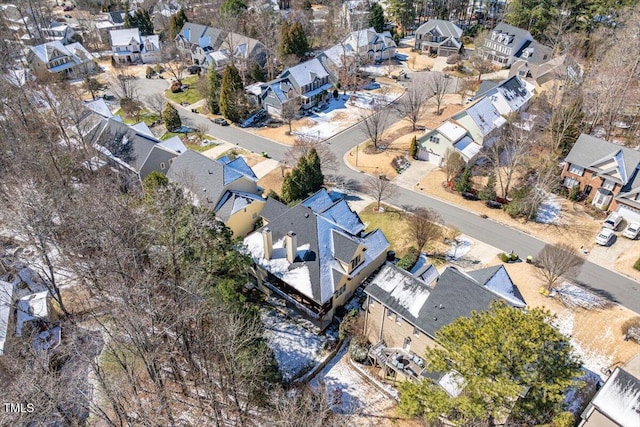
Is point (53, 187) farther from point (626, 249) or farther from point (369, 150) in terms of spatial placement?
point (626, 249)

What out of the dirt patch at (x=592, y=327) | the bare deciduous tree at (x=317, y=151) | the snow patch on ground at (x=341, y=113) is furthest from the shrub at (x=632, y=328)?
the snow patch on ground at (x=341, y=113)

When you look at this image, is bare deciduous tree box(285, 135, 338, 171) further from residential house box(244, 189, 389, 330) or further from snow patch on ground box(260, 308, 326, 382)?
snow patch on ground box(260, 308, 326, 382)

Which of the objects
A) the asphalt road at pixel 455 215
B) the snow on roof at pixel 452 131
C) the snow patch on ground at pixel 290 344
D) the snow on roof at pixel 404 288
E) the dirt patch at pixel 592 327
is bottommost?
the snow patch on ground at pixel 290 344

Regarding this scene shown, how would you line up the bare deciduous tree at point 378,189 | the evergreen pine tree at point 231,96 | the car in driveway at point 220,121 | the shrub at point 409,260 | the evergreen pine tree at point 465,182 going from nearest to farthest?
the shrub at point 409,260 → the bare deciduous tree at point 378,189 → the evergreen pine tree at point 465,182 → the evergreen pine tree at point 231,96 → the car in driveway at point 220,121

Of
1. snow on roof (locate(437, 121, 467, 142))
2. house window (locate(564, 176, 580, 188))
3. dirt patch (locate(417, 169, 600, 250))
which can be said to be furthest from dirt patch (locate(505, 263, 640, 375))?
snow on roof (locate(437, 121, 467, 142))

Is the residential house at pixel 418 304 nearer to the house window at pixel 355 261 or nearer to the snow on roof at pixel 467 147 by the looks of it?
the house window at pixel 355 261
